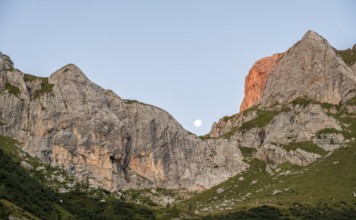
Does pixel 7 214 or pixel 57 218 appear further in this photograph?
pixel 57 218

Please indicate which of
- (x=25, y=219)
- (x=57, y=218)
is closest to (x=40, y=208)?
(x=57, y=218)

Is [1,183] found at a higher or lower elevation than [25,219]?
higher

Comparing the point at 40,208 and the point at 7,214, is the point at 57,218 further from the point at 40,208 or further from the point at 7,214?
the point at 7,214

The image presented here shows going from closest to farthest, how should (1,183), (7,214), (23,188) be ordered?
(7,214)
(1,183)
(23,188)

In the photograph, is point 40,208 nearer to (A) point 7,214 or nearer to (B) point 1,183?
(B) point 1,183

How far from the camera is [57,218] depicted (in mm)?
192375

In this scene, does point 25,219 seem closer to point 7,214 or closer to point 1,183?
point 7,214

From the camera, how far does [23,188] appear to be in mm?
199500

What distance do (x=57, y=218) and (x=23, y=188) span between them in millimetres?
18844

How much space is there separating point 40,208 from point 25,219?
32.3 m

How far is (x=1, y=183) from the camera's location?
614ft

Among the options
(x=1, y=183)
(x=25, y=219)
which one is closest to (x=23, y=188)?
(x=1, y=183)

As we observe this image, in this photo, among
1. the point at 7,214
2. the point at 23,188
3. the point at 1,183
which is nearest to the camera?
the point at 7,214

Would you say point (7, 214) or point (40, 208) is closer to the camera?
point (7, 214)
